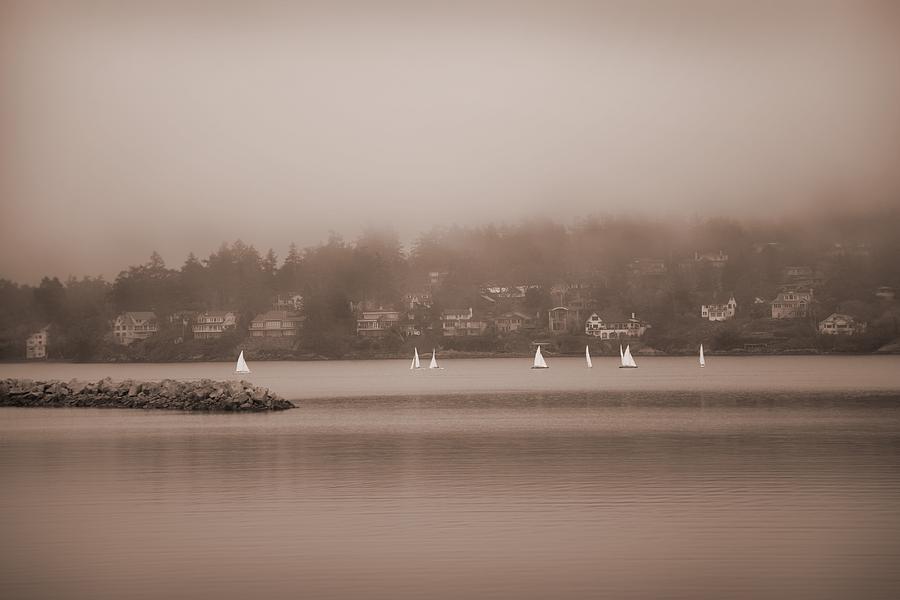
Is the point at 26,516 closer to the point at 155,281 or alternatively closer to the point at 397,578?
the point at 397,578

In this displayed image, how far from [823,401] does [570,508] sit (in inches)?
1251

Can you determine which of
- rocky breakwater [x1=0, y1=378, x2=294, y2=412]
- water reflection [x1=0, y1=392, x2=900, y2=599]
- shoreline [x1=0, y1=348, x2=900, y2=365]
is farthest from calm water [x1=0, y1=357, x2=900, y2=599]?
shoreline [x1=0, y1=348, x2=900, y2=365]

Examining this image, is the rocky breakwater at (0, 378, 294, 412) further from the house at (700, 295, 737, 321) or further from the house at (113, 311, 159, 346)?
the house at (700, 295, 737, 321)

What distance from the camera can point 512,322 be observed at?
16450 cm

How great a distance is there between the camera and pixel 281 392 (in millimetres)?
61938

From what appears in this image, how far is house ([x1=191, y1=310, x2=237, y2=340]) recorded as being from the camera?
161m

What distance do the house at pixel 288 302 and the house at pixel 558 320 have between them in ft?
121

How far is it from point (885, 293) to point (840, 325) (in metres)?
13.6

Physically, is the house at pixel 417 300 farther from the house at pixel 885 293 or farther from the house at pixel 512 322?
the house at pixel 885 293

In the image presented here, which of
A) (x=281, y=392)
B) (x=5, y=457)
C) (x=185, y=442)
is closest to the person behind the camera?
(x=5, y=457)

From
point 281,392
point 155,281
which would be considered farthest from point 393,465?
point 155,281

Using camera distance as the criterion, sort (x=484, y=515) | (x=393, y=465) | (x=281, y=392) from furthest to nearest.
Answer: (x=281, y=392) < (x=393, y=465) < (x=484, y=515)

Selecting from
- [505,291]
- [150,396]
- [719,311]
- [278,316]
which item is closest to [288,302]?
[278,316]

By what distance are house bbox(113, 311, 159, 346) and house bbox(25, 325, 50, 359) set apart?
9884 millimetres
